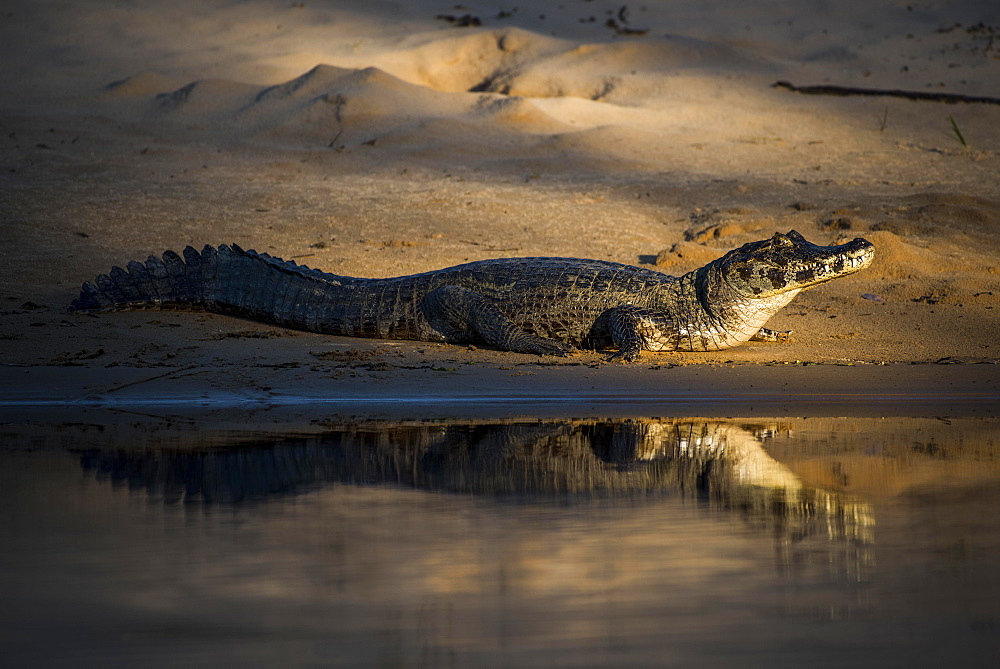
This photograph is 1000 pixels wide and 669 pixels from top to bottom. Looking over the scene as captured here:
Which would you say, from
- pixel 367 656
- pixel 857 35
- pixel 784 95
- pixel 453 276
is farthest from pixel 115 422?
pixel 857 35

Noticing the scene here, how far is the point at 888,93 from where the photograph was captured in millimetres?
20672

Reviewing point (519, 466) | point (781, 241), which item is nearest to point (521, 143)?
point (781, 241)

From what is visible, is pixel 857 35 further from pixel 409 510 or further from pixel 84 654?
pixel 84 654

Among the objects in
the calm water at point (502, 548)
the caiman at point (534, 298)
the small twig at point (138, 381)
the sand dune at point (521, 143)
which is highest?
the sand dune at point (521, 143)

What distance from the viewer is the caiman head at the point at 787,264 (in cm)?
826

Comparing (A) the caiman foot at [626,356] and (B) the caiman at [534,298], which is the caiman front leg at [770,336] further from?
(A) the caiman foot at [626,356]

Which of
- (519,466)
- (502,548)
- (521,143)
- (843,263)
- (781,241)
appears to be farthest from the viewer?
(521,143)

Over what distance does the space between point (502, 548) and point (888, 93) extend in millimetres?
19126

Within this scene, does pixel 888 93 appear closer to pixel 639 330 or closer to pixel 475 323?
pixel 639 330

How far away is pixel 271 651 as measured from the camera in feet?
8.69

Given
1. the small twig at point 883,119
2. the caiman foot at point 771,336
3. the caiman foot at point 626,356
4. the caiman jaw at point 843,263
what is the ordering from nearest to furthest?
1. the caiman foot at point 626,356
2. the caiman jaw at point 843,263
3. the caiman foot at point 771,336
4. the small twig at point 883,119

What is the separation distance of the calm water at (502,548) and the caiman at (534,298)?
9.25ft

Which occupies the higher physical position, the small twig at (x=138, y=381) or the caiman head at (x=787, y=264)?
the caiman head at (x=787, y=264)

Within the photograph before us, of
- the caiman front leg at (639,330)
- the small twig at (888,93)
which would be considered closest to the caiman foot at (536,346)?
the caiman front leg at (639,330)
